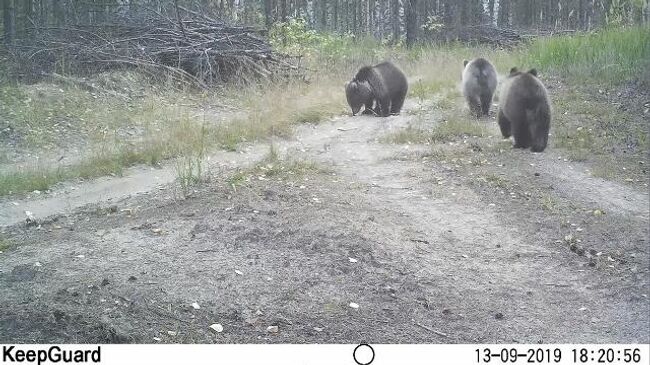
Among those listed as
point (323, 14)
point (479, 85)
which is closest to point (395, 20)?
point (479, 85)

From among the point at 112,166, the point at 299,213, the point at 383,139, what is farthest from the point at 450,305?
the point at 112,166

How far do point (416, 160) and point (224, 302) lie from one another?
2147 mm

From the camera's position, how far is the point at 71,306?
281 cm

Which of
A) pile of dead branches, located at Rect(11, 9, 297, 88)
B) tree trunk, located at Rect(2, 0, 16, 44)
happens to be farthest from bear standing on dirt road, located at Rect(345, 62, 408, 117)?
tree trunk, located at Rect(2, 0, 16, 44)

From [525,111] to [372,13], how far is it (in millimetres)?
3398

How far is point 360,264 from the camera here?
3285mm

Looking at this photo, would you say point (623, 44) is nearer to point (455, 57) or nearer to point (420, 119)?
point (420, 119)

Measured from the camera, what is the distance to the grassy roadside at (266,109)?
150 inches

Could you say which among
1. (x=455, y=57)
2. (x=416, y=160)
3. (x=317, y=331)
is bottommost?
(x=317, y=331)

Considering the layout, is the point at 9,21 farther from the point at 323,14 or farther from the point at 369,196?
the point at 369,196

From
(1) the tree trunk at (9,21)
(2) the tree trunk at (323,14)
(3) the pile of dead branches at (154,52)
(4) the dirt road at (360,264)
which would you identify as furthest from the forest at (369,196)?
(2) the tree trunk at (323,14)

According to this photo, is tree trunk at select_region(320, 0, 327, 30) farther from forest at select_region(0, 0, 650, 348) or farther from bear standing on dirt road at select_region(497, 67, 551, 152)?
bear standing on dirt road at select_region(497, 67, 551, 152)

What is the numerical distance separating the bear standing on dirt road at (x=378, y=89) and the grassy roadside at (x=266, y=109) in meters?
0.11

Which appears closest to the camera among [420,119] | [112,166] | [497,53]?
[112,166]
